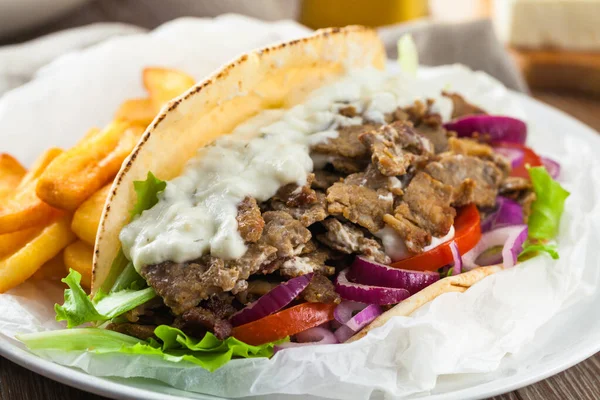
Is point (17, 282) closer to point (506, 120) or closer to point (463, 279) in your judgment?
point (463, 279)

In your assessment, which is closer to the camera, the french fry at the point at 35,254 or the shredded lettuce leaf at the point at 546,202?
the french fry at the point at 35,254

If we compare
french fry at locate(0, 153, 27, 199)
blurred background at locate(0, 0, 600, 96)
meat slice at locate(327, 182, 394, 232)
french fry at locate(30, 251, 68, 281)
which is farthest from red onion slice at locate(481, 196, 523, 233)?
blurred background at locate(0, 0, 600, 96)

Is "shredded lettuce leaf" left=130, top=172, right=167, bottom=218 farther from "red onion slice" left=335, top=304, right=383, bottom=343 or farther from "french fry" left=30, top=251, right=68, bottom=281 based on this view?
"red onion slice" left=335, top=304, right=383, bottom=343

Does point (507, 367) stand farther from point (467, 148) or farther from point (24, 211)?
Result: point (24, 211)

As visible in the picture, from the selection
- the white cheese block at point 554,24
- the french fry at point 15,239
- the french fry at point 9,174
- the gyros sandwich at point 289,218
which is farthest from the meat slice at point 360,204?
the white cheese block at point 554,24

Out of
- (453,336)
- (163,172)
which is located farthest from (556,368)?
(163,172)

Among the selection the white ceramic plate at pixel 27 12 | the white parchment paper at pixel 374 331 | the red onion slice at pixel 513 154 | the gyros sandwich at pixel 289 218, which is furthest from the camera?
the white ceramic plate at pixel 27 12

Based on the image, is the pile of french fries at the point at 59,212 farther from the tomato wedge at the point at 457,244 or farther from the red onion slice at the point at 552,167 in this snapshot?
the red onion slice at the point at 552,167
